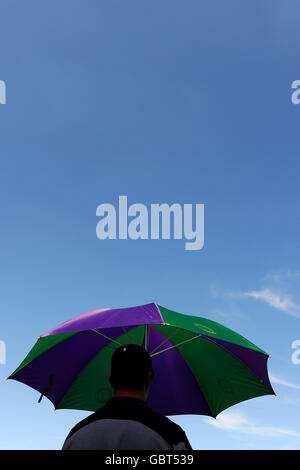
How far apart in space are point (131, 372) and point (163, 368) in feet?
13.8

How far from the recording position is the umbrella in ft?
19.4

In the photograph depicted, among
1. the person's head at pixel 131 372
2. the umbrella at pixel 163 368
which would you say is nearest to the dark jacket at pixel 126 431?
the person's head at pixel 131 372

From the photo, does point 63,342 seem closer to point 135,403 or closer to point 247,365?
point 247,365

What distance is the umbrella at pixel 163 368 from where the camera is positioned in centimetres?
590

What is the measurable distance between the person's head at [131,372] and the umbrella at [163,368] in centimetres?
293

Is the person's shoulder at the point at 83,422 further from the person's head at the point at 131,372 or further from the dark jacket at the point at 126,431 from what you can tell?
the person's head at the point at 131,372

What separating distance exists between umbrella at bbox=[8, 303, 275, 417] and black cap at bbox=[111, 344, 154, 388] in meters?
2.93

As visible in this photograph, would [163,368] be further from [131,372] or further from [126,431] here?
[126,431]

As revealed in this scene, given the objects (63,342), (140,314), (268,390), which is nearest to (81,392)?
(63,342)

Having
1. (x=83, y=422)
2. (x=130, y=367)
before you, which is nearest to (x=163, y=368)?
(x=130, y=367)

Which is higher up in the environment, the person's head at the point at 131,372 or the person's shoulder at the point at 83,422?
the person's head at the point at 131,372

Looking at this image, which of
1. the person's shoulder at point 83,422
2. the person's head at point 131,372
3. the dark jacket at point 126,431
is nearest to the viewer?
the dark jacket at point 126,431

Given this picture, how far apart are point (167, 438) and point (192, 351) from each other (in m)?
4.21

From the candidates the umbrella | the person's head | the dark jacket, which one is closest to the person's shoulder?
the dark jacket
